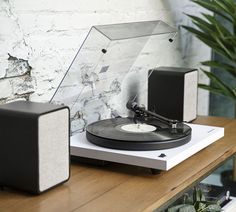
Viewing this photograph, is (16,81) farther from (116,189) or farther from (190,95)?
(190,95)

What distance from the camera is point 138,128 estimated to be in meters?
1.48

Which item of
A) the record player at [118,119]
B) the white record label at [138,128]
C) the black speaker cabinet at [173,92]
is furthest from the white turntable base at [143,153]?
the black speaker cabinet at [173,92]

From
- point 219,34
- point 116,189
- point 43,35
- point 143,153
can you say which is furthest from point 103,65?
point 219,34

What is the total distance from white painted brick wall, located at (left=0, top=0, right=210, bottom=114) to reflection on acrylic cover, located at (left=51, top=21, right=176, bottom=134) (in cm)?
12

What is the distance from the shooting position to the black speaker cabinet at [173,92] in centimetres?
178

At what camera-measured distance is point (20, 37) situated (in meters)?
1.39

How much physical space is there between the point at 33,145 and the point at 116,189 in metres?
0.24

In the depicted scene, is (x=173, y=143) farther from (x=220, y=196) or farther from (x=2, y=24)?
(x=2, y=24)

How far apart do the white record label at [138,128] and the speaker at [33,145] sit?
316mm

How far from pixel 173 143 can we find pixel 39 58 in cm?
48

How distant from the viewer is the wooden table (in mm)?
1084

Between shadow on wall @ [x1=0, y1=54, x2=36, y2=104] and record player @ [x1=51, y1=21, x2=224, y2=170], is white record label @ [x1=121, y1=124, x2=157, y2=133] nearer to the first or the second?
record player @ [x1=51, y1=21, x2=224, y2=170]

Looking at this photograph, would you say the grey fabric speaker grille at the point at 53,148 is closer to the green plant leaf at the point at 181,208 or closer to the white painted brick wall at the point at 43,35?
the white painted brick wall at the point at 43,35

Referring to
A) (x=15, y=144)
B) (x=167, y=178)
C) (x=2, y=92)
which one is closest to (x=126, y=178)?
(x=167, y=178)
